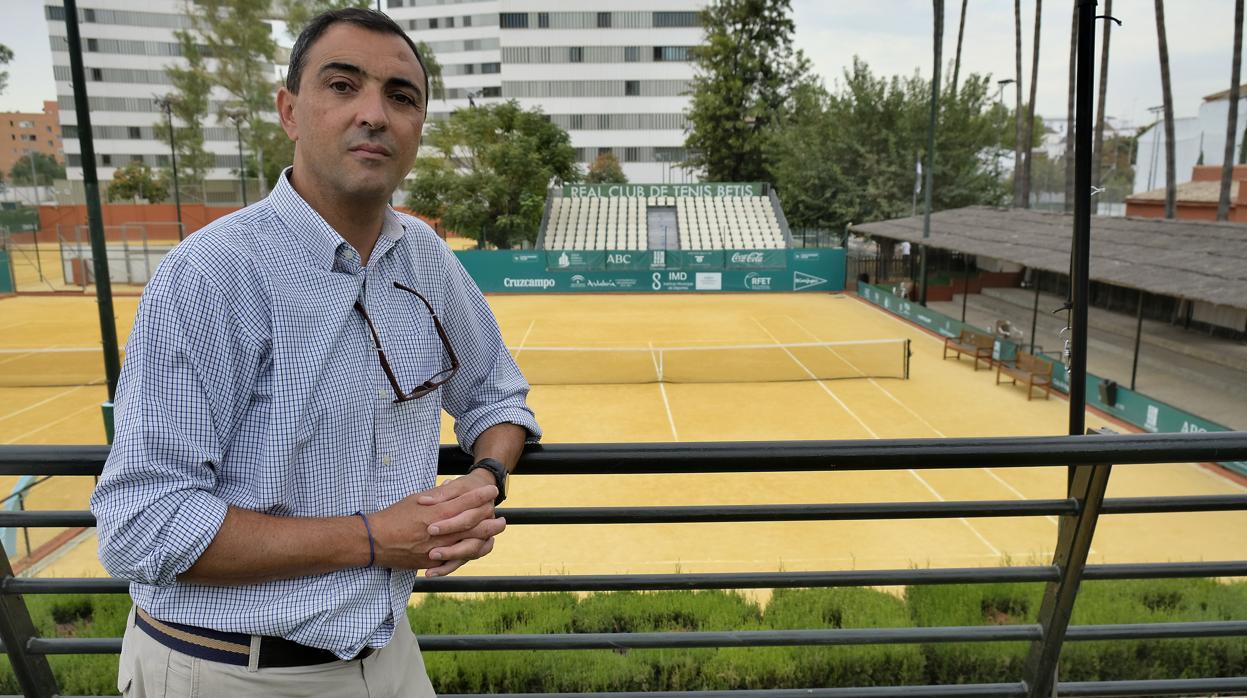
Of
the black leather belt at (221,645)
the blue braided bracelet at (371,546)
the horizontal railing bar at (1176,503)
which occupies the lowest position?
the black leather belt at (221,645)

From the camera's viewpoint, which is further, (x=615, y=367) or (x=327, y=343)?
(x=615, y=367)

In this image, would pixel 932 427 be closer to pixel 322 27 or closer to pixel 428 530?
pixel 428 530

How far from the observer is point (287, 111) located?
6.06ft

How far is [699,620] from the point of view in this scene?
5.64 m

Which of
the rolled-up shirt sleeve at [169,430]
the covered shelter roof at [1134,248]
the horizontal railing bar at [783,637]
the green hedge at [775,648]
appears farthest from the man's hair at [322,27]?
the covered shelter roof at [1134,248]

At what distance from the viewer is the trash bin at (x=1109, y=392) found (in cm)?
1638

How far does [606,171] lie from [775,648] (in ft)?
207

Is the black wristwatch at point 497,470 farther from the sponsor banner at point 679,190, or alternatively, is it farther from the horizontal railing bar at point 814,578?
the sponsor banner at point 679,190

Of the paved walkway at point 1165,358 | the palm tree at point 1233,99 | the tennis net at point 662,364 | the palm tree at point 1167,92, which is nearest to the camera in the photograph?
the paved walkway at point 1165,358

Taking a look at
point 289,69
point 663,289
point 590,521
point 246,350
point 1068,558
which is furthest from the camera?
point 663,289

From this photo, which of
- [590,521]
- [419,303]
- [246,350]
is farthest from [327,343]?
[590,521]

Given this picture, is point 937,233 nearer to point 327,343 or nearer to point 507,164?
point 507,164

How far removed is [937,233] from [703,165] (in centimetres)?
3126

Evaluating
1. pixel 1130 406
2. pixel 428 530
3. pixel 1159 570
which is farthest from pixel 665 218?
pixel 428 530
